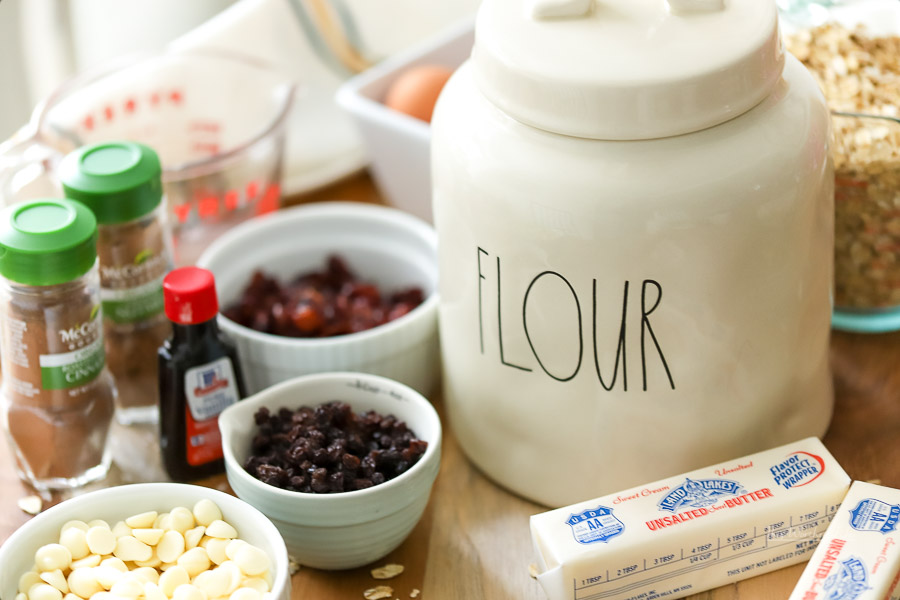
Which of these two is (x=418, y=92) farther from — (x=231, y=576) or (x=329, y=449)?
(x=231, y=576)

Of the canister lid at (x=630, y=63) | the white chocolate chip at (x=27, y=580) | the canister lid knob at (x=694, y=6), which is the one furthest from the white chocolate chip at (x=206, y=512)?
the canister lid knob at (x=694, y=6)

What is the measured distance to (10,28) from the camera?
1270mm

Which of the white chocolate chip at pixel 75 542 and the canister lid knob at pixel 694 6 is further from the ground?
the canister lid knob at pixel 694 6

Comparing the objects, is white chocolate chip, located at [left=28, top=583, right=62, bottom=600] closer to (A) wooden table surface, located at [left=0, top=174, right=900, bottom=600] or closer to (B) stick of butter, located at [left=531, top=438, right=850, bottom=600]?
(A) wooden table surface, located at [left=0, top=174, right=900, bottom=600]

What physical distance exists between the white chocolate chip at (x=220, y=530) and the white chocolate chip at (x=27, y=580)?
10 centimetres

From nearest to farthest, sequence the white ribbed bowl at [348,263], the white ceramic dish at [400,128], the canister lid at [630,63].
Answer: the canister lid at [630,63] < the white ribbed bowl at [348,263] < the white ceramic dish at [400,128]

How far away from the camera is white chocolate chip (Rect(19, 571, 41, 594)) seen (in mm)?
667

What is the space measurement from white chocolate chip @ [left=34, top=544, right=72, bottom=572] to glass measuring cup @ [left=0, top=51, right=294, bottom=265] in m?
0.33

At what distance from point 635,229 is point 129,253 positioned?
397mm

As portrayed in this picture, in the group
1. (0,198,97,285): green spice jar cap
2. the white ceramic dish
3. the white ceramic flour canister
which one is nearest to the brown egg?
the white ceramic dish

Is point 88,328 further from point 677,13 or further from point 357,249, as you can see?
point 677,13

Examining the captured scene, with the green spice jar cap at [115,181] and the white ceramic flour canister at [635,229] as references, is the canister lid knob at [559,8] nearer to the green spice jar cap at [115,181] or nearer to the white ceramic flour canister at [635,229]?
the white ceramic flour canister at [635,229]

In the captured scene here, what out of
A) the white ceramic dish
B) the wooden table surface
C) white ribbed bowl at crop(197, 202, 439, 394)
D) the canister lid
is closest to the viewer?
the canister lid

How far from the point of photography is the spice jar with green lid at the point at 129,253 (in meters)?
0.81
